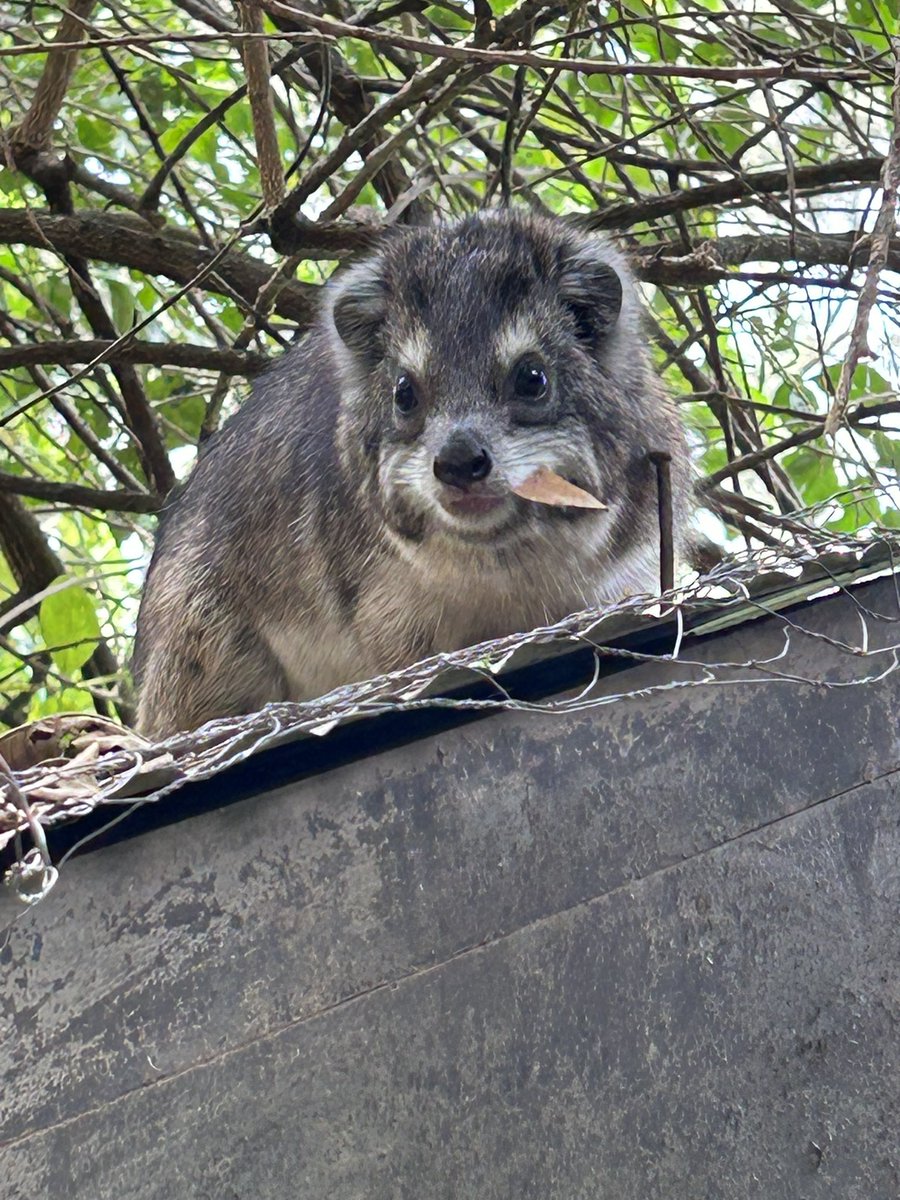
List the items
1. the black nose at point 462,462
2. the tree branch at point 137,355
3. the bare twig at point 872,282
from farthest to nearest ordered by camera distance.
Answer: the tree branch at point 137,355 < the black nose at point 462,462 < the bare twig at point 872,282

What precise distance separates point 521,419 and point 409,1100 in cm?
159

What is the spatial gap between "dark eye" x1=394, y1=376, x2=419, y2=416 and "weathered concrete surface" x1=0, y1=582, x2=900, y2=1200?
1.18 meters

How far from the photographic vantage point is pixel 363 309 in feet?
11.7

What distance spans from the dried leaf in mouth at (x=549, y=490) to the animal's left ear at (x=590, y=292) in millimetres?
565

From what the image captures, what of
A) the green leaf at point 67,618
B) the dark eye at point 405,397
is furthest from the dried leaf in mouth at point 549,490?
the green leaf at point 67,618

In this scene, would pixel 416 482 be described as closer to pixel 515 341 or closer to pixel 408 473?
pixel 408 473

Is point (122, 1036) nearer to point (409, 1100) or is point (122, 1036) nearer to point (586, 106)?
point (409, 1100)

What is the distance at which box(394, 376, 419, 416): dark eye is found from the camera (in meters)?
3.26

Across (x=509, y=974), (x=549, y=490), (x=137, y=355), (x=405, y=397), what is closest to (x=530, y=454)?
(x=549, y=490)

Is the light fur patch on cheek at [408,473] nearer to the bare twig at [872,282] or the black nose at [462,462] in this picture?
the black nose at [462,462]

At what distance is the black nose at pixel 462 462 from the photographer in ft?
9.59

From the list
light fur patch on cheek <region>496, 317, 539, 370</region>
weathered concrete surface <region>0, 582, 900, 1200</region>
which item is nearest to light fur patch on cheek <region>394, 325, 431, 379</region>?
light fur patch on cheek <region>496, 317, 539, 370</region>

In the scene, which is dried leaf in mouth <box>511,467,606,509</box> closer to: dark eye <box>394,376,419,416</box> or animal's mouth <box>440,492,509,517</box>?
animal's mouth <box>440,492,509,517</box>

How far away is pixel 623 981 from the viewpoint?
2158 millimetres
